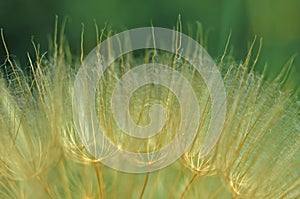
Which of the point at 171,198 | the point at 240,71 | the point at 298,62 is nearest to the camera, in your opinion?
the point at 171,198

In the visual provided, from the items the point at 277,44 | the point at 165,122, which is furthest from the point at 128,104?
the point at 277,44

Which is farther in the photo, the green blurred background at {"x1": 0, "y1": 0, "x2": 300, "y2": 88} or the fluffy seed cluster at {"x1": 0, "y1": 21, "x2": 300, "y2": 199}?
the green blurred background at {"x1": 0, "y1": 0, "x2": 300, "y2": 88}

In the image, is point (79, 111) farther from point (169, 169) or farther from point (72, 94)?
point (169, 169)

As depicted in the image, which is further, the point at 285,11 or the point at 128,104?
the point at 285,11

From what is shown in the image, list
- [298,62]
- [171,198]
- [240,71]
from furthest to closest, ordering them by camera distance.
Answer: [298,62]
[240,71]
[171,198]

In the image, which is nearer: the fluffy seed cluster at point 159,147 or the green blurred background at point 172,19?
the fluffy seed cluster at point 159,147
